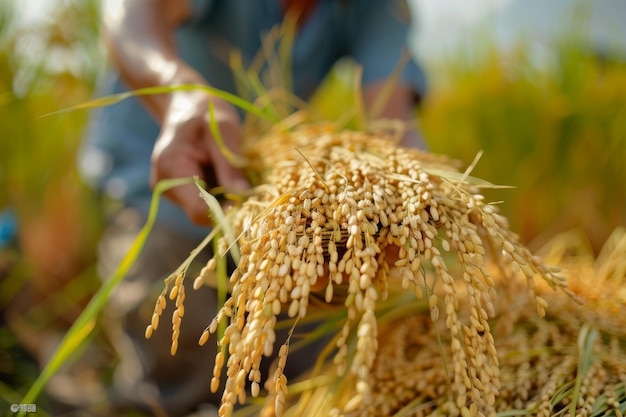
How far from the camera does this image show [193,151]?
2.23 feet

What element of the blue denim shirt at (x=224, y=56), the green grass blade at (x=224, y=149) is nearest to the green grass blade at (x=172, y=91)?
the green grass blade at (x=224, y=149)

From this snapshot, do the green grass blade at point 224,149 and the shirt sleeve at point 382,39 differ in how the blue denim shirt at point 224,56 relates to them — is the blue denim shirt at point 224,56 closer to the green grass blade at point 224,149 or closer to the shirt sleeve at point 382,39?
the shirt sleeve at point 382,39

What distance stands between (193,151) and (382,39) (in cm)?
70

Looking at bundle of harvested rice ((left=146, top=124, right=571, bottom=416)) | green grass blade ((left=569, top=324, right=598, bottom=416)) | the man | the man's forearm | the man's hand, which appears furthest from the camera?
the man

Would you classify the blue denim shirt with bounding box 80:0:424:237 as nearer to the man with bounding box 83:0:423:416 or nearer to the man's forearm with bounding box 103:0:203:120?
the man with bounding box 83:0:423:416

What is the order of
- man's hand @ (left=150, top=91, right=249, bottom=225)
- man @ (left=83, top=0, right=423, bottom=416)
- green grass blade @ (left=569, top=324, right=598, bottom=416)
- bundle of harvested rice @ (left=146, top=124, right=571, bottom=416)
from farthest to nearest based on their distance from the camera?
man @ (left=83, top=0, right=423, bottom=416), man's hand @ (left=150, top=91, right=249, bottom=225), green grass blade @ (left=569, top=324, right=598, bottom=416), bundle of harvested rice @ (left=146, top=124, right=571, bottom=416)

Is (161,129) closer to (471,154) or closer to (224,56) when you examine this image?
(224,56)

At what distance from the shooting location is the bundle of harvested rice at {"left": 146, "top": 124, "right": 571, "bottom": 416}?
0.44 meters

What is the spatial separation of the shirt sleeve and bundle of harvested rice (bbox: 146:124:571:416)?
666 millimetres

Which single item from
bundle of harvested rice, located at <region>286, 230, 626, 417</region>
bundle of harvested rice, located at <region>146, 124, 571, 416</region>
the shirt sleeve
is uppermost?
the shirt sleeve

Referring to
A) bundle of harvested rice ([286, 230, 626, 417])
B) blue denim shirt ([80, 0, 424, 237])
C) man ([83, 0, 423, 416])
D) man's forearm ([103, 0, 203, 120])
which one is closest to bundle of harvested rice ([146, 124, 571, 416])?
bundle of harvested rice ([286, 230, 626, 417])

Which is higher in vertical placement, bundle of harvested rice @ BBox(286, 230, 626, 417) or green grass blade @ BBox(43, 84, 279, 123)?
green grass blade @ BBox(43, 84, 279, 123)

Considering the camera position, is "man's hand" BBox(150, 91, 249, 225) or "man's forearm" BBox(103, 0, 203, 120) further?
"man's forearm" BBox(103, 0, 203, 120)

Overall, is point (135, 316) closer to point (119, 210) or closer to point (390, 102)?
point (119, 210)
